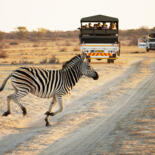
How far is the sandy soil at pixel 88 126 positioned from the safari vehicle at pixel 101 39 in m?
10.3

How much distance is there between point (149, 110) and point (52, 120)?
8.42 ft

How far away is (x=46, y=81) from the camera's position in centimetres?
818

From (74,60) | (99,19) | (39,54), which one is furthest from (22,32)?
(74,60)

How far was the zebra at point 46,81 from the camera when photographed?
313 inches

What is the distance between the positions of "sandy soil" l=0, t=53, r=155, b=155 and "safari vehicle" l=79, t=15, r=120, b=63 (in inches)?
407

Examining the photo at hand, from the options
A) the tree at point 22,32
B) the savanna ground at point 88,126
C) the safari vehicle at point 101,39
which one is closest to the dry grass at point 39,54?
the safari vehicle at point 101,39

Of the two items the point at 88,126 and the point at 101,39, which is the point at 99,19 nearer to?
the point at 101,39

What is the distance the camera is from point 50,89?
8188 millimetres

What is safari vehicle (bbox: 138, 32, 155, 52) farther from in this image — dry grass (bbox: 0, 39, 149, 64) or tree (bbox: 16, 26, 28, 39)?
tree (bbox: 16, 26, 28, 39)

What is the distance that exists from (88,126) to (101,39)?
15831 millimetres

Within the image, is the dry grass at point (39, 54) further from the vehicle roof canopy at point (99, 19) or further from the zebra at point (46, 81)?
the zebra at point (46, 81)

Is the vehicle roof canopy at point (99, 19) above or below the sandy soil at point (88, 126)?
above

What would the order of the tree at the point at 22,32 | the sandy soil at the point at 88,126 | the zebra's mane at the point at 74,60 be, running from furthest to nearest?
1. the tree at the point at 22,32
2. the zebra's mane at the point at 74,60
3. the sandy soil at the point at 88,126

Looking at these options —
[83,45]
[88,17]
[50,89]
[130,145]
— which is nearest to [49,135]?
[50,89]
